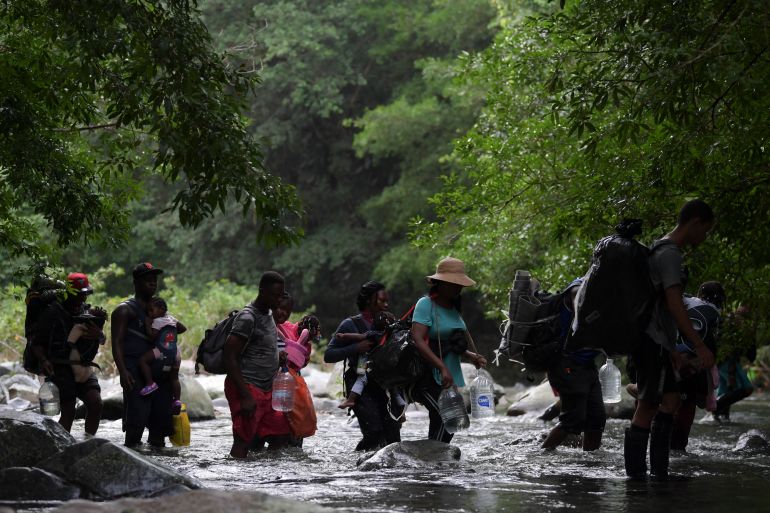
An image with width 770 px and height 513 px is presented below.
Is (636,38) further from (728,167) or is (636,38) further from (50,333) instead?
(50,333)

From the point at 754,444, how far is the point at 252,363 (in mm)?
4987

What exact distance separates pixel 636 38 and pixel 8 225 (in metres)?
6.67

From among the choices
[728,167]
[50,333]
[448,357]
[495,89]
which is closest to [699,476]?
[448,357]

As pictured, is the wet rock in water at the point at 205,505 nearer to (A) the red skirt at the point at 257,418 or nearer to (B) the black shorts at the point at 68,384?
(A) the red skirt at the point at 257,418

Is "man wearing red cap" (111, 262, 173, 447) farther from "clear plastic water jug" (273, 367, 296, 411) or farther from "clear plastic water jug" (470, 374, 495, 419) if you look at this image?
"clear plastic water jug" (470, 374, 495, 419)

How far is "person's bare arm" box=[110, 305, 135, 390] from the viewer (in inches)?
423

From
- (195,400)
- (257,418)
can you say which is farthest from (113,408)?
(257,418)

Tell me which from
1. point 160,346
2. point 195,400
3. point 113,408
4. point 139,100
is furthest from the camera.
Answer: point 195,400

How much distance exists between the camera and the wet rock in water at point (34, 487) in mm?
7098

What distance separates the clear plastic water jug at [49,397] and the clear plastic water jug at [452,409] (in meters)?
3.89

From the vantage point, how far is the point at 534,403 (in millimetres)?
19078

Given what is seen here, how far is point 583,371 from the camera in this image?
10180 mm

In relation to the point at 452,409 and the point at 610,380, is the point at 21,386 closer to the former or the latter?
the point at 610,380

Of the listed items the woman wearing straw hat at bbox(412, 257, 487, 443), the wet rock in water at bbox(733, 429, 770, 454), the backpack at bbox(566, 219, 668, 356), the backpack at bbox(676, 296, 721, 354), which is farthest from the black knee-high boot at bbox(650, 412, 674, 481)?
the wet rock in water at bbox(733, 429, 770, 454)
